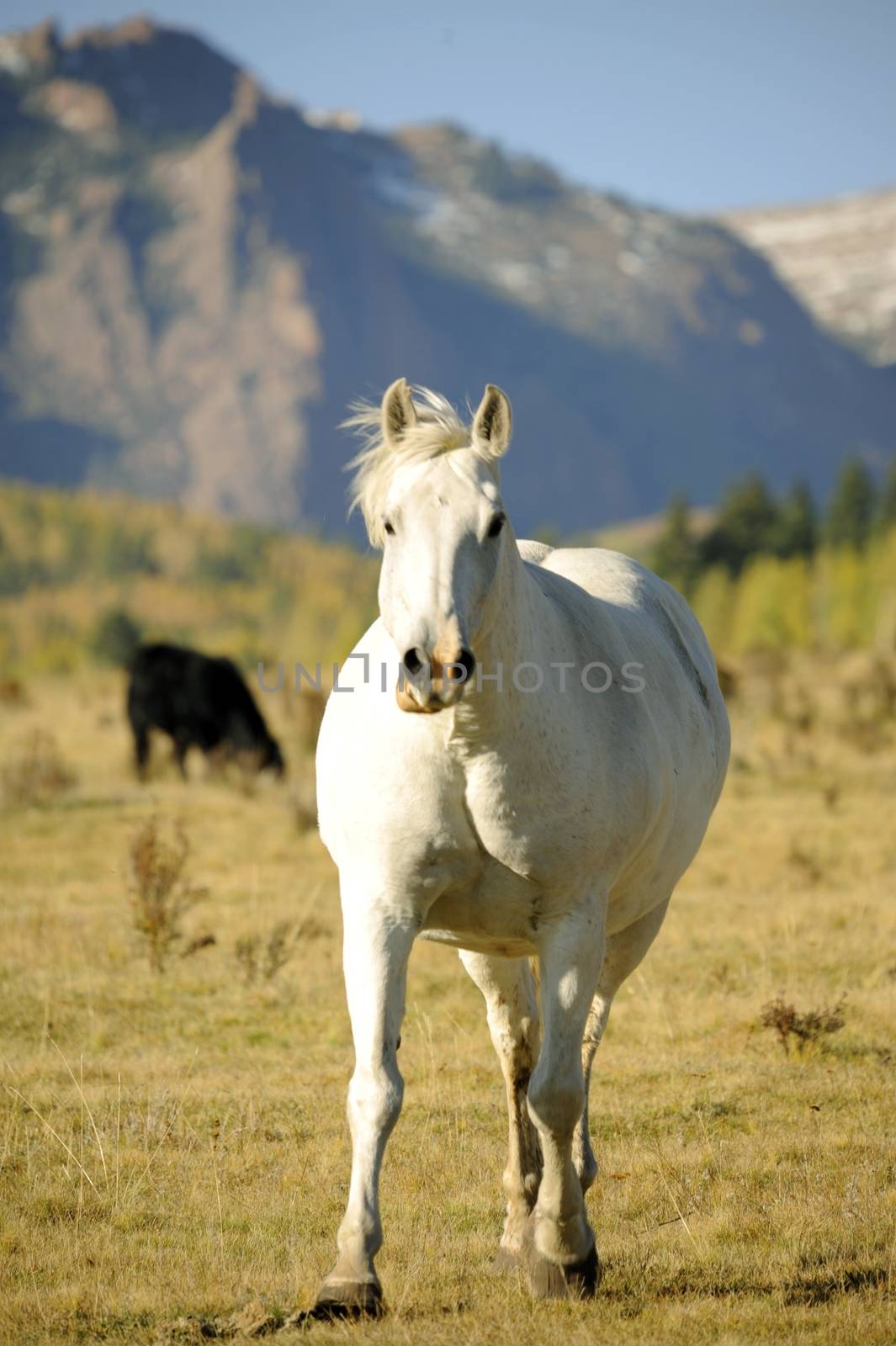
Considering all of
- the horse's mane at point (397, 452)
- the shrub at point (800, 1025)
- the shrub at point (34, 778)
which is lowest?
the shrub at point (800, 1025)

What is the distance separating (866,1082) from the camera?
625cm

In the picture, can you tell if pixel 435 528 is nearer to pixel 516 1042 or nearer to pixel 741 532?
pixel 516 1042

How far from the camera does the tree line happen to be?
54.8 metres

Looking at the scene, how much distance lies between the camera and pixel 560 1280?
13.7 feet

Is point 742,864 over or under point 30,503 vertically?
under

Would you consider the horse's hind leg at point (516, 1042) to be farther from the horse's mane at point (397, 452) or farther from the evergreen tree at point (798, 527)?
the evergreen tree at point (798, 527)

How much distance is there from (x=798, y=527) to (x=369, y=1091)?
181 feet

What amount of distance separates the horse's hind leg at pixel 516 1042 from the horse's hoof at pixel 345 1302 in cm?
81

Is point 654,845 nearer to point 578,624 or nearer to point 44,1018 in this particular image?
point 578,624

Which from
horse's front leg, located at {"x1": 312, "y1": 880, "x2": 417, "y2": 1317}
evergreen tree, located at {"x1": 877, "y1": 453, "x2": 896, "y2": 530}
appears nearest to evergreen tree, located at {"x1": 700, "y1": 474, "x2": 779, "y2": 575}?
evergreen tree, located at {"x1": 877, "y1": 453, "x2": 896, "y2": 530}

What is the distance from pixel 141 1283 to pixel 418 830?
163 centimetres

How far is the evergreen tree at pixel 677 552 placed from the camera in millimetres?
54438

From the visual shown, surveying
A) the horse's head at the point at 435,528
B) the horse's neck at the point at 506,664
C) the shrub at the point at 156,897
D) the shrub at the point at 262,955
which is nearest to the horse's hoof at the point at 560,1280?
the horse's neck at the point at 506,664

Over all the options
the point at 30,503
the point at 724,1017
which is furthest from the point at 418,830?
the point at 30,503
